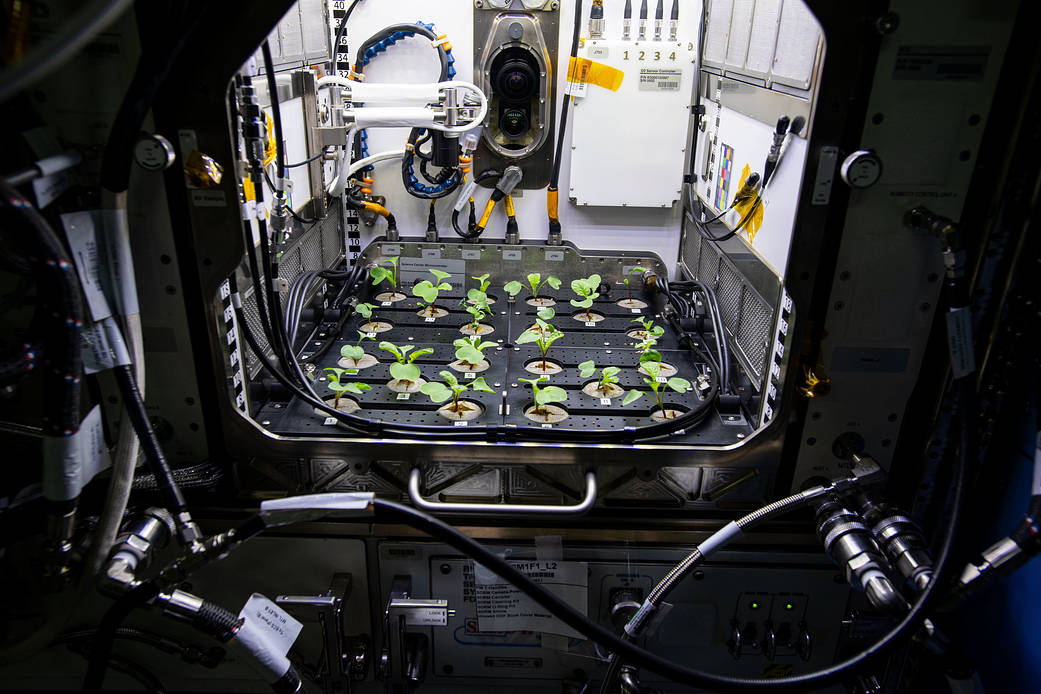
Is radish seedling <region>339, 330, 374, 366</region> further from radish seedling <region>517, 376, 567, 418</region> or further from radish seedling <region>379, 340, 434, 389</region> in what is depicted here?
radish seedling <region>517, 376, 567, 418</region>

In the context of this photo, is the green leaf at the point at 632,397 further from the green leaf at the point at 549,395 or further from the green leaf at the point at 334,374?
the green leaf at the point at 334,374

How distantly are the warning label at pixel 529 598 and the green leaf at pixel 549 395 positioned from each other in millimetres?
504

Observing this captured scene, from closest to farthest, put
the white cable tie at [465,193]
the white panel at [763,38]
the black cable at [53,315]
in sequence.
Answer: the black cable at [53,315] → the white panel at [763,38] → the white cable tie at [465,193]

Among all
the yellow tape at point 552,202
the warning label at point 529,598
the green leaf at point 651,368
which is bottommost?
the warning label at point 529,598

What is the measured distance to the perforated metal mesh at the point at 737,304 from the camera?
2215 mm

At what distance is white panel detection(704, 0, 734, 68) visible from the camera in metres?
2.65

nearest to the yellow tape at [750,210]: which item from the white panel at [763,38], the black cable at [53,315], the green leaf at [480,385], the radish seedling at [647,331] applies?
the white panel at [763,38]

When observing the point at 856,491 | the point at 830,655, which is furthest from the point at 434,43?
the point at 830,655

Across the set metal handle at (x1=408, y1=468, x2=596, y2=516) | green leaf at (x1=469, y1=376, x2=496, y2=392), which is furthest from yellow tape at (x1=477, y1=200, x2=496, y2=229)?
metal handle at (x1=408, y1=468, x2=596, y2=516)

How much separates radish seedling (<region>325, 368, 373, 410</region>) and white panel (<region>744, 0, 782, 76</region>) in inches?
63.5

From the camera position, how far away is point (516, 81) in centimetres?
325

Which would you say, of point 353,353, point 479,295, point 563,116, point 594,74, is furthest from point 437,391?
point 594,74

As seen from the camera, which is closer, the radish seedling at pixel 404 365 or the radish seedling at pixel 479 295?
the radish seedling at pixel 404 365

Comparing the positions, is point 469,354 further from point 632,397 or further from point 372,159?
point 372,159
